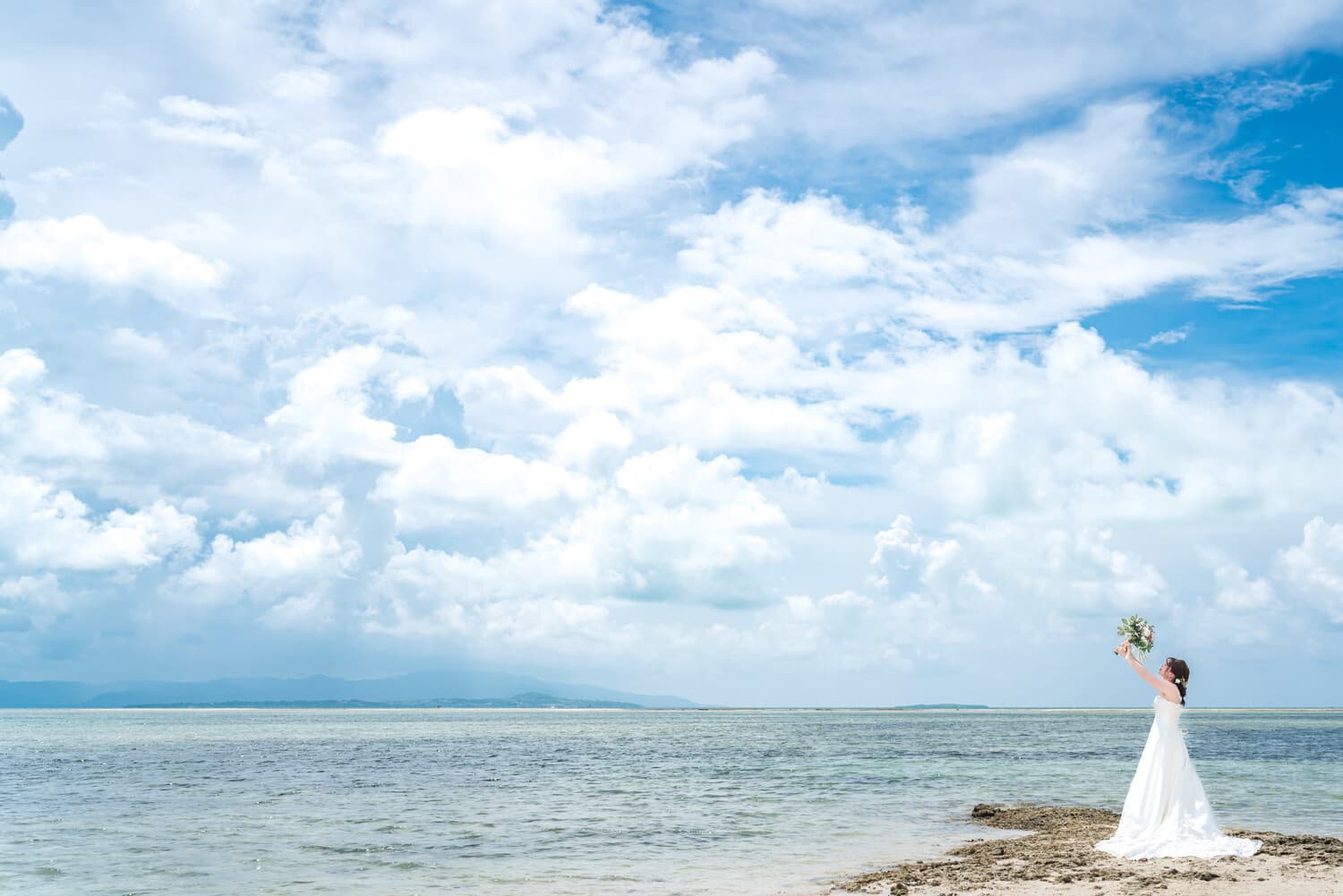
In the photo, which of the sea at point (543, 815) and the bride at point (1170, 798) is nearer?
the bride at point (1170, 798)

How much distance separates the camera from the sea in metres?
23.2

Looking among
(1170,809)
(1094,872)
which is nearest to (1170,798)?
(1170,809)

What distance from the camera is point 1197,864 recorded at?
18422 millimetres

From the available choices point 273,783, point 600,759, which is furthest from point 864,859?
point 600,759

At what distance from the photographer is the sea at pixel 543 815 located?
23156 millimetres

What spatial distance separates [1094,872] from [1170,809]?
2413mm

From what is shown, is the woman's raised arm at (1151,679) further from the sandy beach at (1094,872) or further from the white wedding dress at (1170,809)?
the sandy beach at (1094,872)

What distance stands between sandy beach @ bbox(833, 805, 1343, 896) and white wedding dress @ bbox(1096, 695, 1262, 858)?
1.16 feet

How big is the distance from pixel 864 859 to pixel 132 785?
127 ft

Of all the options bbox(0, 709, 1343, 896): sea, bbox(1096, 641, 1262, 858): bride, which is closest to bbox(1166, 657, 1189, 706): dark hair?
bbox(1096, 641, 1262, 858): bride

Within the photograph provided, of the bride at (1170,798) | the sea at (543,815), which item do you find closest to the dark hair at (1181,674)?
the bride at (1170,798)

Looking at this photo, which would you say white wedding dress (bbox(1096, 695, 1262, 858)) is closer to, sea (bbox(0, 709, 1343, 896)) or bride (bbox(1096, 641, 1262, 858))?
bride (bbox(1096, 641, 1262, 858))

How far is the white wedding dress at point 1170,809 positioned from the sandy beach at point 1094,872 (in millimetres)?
355

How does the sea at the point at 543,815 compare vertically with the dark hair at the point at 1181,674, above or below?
below
